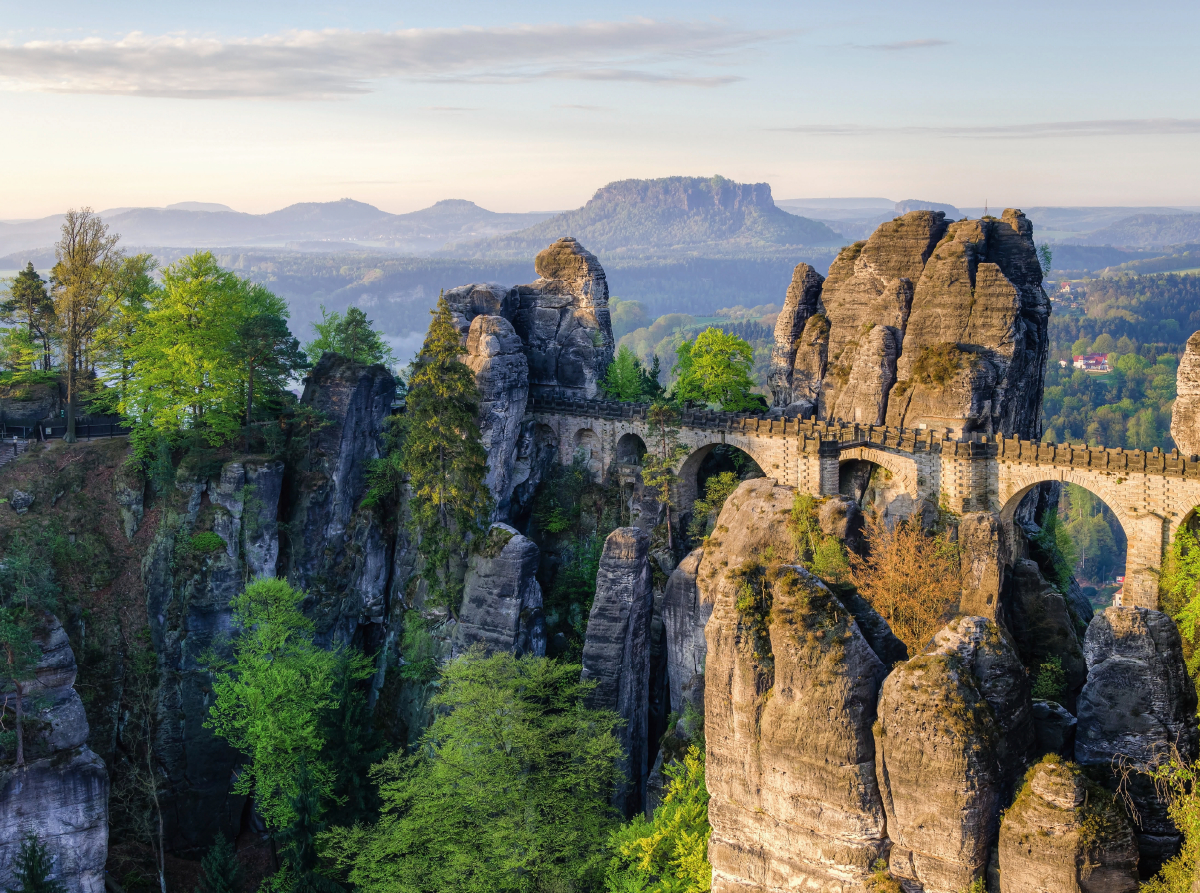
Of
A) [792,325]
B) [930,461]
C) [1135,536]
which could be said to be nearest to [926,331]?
[930,461]

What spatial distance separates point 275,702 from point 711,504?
2097cm

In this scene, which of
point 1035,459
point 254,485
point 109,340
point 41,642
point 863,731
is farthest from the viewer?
point 109,340

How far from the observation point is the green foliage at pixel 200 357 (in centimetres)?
4612

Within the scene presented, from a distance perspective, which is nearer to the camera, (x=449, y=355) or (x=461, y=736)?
(x=461, y=736)

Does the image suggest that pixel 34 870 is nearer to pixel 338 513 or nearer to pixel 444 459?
pixel 338 513

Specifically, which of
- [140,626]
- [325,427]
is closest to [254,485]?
[325,427]

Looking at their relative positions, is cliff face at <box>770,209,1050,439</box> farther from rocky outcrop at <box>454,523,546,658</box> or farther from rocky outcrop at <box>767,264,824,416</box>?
rocky outcrop at <box>454,523,546,658</box>

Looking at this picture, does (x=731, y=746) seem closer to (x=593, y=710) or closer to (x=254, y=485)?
(x=593, y=710)

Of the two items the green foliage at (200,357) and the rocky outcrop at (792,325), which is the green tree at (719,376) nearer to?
the rocky outcrop at (792,325)

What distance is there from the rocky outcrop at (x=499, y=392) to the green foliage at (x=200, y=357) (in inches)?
367

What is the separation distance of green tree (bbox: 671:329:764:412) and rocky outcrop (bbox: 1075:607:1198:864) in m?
33.7

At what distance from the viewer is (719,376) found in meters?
54.0

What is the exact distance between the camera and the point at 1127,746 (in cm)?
2002

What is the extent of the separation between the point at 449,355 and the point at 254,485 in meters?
10.2
